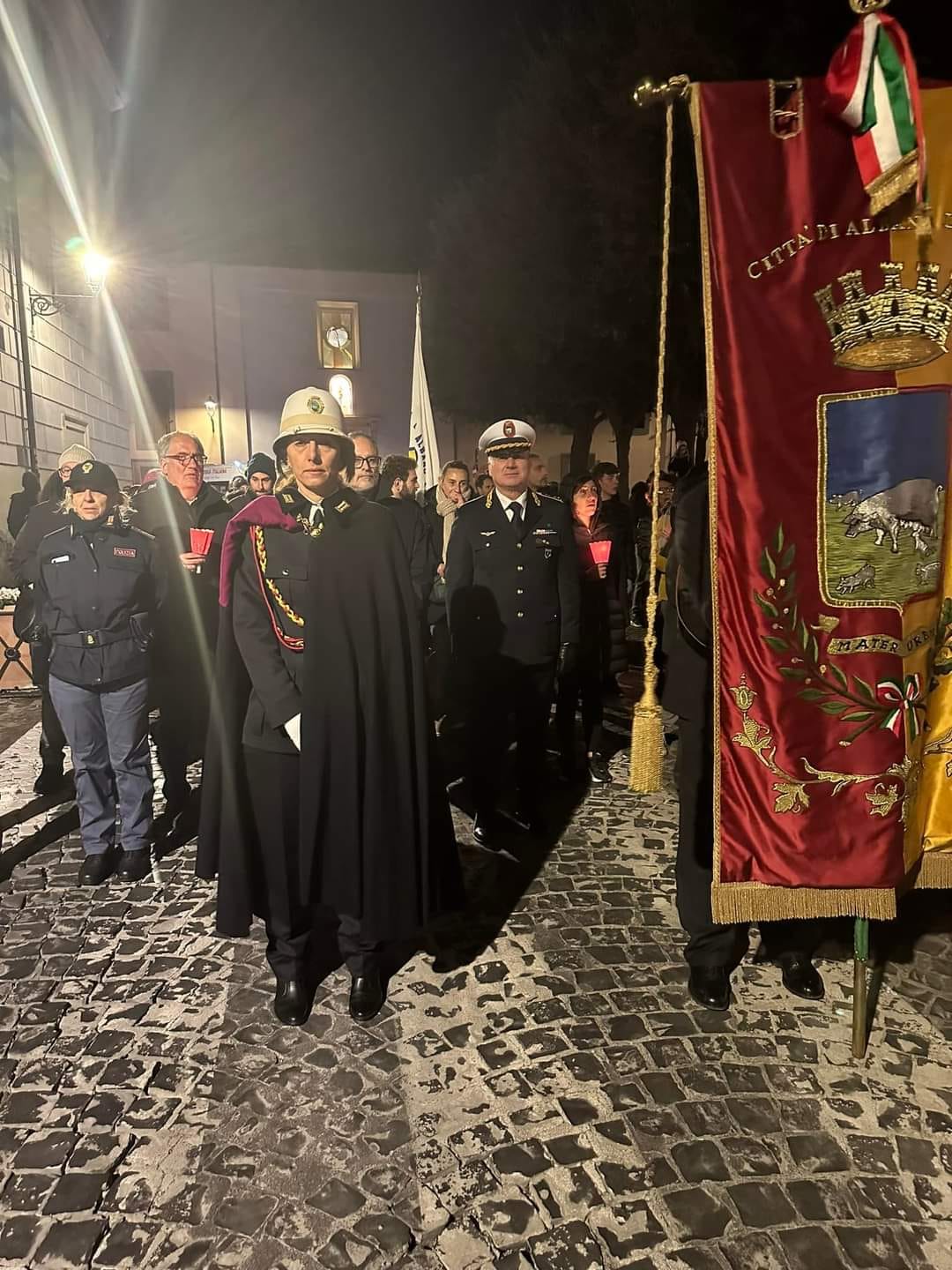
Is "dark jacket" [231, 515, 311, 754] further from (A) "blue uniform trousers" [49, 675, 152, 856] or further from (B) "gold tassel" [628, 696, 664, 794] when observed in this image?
(A) "blue uniform trousers" [49, 675, 152, 856]

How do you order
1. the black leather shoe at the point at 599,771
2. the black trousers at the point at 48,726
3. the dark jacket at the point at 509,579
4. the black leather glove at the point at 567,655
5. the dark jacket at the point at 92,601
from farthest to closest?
the black leather shoe at the point at 599,771, the black trousers at the point at 48,726, the black leather glove at the point at 567,655, the dark jacket at the point at 509,579, the dark jacket at the point at 92,601

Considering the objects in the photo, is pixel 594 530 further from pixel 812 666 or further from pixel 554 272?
pixel 554 272

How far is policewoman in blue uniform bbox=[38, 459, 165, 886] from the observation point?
168 inches

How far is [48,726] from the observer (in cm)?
552

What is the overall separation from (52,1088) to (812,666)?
312 centimetres

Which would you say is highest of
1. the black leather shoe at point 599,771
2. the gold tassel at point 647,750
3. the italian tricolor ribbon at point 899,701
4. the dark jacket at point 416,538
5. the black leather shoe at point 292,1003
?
the dark jacket at point 416,538

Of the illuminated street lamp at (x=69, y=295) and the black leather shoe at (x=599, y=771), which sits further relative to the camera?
the illuminated street lamp at (x=69, y=295)

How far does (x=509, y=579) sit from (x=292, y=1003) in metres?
2.65

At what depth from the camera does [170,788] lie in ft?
17.0

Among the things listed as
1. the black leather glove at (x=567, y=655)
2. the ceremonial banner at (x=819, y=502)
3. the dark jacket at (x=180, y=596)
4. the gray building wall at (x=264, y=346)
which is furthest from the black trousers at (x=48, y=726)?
the gray building wall at (x=264, y=346)

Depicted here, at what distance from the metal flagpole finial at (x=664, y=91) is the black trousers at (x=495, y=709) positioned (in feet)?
9.82

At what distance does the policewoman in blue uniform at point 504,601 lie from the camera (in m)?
4.85

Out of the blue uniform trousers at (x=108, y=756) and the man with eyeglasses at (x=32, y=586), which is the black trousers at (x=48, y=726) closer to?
the man with eyeglasses at (x=32, y=586)

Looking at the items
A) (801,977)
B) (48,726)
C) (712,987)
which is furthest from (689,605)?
(48,726)
